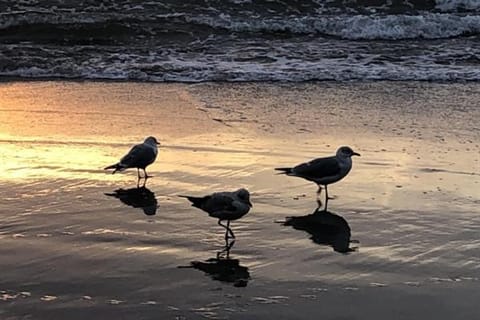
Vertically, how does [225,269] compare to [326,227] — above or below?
below

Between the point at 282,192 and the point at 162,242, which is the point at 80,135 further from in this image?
the point at 162,242

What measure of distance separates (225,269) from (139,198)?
205 cm

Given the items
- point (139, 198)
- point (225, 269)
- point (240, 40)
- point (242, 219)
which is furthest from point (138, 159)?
point (240, 40)

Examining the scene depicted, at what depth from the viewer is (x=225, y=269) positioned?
5.09m

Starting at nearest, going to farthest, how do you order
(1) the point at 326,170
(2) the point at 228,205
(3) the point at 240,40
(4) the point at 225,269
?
(4) the point at 225,269
(2) the point at 228,205
(1) the point at 326,170
(3) the point at 240,40

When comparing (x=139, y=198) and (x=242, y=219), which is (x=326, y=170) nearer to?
(x=242, y=219)

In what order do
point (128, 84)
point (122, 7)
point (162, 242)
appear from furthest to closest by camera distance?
point (122, 7)
point (128, 84)
point (162, 242)

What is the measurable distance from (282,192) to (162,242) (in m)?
1.66

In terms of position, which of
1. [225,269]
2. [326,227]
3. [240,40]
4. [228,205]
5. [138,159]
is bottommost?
[225,269]

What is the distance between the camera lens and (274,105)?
38.4ft

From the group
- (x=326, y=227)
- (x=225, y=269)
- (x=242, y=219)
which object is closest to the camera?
(x=225, y=269)

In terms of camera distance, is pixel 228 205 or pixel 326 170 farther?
pixel 326 170

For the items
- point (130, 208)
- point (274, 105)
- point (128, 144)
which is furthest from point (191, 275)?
point (274, 105)

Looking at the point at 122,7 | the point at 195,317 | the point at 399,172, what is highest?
the point at 122,7
